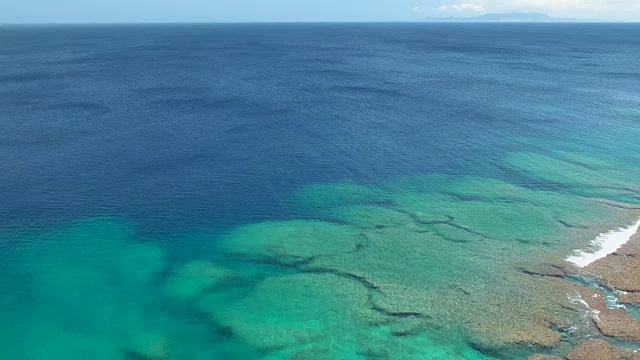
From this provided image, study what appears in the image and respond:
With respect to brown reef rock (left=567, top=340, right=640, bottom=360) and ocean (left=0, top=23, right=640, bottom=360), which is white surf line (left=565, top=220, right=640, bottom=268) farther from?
brown reef rock (left=567, top=340, right=640, bottom=360)

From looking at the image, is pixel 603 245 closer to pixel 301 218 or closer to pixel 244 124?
pixel 301 218

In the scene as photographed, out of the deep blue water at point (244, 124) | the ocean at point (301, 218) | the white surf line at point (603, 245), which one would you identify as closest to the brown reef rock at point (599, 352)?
the ocean at point (301, 218)

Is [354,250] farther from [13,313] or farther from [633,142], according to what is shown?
[633,142]

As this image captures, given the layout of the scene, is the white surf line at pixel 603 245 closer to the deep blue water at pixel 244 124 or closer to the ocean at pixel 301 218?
the ocean at pixel 301 218

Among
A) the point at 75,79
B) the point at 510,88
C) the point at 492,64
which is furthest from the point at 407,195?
the point at 492,64

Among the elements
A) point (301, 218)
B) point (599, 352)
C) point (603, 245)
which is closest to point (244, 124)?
point (301, 218)
